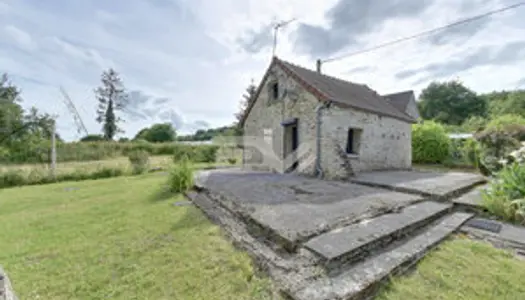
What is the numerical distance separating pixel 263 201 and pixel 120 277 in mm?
2954

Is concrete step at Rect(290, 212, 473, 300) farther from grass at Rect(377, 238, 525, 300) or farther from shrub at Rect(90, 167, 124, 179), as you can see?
shrub at Rect(90, 167, 124, 179)

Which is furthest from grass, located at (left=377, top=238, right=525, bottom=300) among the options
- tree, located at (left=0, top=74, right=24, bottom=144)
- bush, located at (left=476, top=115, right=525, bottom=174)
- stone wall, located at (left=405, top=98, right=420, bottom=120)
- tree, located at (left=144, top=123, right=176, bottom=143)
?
tree, located at (left=144, top=123, right=176, bottom=143)

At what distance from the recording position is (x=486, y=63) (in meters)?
13.1

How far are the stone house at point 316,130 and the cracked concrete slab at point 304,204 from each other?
2.34 metres

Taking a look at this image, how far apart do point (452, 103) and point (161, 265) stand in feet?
143

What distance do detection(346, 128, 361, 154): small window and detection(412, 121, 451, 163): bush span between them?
A: 895 centimetres

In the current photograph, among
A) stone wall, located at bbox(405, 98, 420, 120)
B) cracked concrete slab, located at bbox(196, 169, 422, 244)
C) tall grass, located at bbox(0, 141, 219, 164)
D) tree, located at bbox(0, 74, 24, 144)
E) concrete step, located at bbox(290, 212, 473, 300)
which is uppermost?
stone wall, located at bbox(405, 98, 420, 120)

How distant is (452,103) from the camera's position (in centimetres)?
3312

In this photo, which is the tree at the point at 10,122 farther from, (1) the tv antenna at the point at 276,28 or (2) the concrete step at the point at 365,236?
(2) the concrete step at the point at 365,236

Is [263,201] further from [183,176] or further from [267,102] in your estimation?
[267,102]

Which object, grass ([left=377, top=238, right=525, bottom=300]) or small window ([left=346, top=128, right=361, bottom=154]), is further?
small window ([left=346, top=128, right=361, bottom=154])

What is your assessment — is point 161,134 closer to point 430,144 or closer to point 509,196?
point 430,144

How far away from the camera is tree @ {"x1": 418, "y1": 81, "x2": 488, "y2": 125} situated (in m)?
32.4

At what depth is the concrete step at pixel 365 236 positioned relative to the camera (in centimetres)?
275
